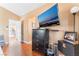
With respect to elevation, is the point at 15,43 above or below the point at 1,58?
above

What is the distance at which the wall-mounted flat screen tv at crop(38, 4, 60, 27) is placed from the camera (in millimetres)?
1914

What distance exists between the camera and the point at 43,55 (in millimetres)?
1966

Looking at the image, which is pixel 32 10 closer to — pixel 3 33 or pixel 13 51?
pixel 3 33

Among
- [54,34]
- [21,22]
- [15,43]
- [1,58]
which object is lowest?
[1,58]

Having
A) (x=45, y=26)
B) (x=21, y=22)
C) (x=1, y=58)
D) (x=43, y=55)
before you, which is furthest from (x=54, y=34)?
(x=1, y=58)

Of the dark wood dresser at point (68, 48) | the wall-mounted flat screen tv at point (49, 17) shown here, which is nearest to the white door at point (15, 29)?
the wall-mounted flat screen tv at point (49, 17)

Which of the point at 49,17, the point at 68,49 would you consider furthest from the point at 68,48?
the point at 49,17

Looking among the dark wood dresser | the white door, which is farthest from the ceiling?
the dark wood dresser

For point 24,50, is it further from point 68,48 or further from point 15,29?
point 68,48

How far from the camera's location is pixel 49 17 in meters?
1.96

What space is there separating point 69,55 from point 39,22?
0.61 meters

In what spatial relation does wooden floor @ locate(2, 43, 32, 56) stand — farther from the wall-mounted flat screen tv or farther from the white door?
the wall-mounted flat screen tv

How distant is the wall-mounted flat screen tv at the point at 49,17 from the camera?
191cm

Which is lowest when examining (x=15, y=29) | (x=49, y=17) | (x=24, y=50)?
(x=24, y=50)
